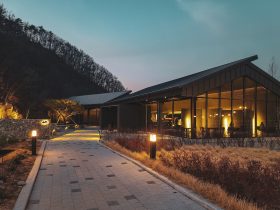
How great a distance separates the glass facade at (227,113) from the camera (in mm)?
24250

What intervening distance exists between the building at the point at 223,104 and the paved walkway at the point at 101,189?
1283 cm

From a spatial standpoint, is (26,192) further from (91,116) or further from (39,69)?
(39,69)

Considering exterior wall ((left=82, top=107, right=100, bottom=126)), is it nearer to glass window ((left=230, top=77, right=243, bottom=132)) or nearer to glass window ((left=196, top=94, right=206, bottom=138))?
glass window ((left=230, top=77, right=243, bottom=132))

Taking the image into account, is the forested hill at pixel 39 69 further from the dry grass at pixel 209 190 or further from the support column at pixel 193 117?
the dry grass at pixel 209 190

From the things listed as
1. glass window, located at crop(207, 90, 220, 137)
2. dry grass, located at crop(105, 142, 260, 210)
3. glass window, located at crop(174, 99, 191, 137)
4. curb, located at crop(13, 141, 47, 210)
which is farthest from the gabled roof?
dry grass, located at crop(105, 142, 260, 210)

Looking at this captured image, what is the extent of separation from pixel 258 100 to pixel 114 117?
21392mm

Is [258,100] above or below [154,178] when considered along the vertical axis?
above

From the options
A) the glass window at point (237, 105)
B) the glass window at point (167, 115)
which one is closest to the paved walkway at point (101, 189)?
the glass window at point (237, 105)

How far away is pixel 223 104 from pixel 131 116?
12622 millimetres

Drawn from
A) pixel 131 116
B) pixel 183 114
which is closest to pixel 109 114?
pixel 131 116

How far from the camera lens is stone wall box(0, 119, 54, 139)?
23133 millimetres

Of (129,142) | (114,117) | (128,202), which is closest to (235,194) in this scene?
(128,202)

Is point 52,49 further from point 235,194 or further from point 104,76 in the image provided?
point 235,194

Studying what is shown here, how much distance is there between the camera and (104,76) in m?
115
